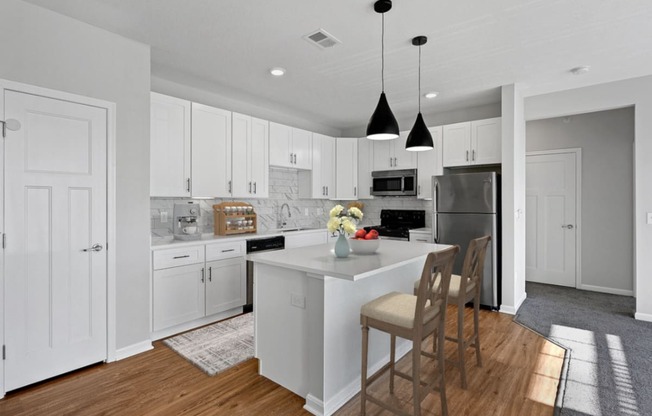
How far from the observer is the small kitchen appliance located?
356 centimetres

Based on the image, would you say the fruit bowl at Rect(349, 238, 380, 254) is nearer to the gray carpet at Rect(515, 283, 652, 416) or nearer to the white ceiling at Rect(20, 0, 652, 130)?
the gray carpet at Rect(515, 283, 652, 416)

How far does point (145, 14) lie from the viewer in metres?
2.46

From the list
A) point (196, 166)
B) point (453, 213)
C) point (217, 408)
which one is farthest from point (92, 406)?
point (453, 213)

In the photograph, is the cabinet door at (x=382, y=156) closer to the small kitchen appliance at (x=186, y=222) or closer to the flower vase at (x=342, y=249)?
the small kitchen appliance at (x=186, y=222)

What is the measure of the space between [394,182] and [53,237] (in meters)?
4.21

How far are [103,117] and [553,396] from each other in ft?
12.7

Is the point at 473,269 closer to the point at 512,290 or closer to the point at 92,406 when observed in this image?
the point at 512,290

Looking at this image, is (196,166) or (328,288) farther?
(196,166)

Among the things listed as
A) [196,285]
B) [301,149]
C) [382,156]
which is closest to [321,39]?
[301,149]

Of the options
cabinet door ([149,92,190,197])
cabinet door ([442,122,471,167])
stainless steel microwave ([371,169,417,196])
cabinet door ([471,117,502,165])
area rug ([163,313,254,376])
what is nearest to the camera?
area rug ([163,313,254,376])

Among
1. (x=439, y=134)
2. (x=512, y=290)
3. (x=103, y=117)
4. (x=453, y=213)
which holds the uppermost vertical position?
(x=439, y=134)

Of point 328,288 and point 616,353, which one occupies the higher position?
point 328,288

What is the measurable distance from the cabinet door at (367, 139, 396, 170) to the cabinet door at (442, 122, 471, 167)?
881 mm

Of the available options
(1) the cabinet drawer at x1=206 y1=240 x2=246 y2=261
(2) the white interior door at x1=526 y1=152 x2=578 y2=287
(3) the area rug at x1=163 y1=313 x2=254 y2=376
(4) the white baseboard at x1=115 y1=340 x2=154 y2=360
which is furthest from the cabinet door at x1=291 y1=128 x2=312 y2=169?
(2) the white interior door at x1=526 y1=152 x2=578 y2=287
